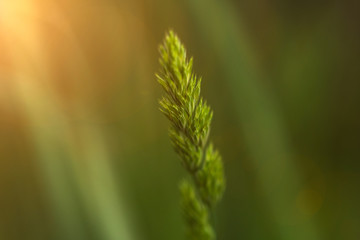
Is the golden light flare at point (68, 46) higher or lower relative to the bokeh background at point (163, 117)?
higher

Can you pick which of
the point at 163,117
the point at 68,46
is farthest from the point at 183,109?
the point at 68,46

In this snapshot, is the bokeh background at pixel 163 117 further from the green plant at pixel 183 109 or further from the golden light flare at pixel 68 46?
the green plant at pixel 183 109

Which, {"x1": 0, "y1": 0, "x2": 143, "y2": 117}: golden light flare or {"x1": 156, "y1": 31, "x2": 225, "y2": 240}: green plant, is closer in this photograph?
{"x1": 156, "y1": 31, "x2": 225, "y2": 240}: green plant

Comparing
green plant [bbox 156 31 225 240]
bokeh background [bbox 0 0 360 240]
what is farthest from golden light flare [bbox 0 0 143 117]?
green plant [bbox 156 31 225 240]

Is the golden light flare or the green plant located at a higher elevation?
the golden light flare

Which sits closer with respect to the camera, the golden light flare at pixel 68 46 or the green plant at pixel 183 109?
the green plant at pixel 183 109

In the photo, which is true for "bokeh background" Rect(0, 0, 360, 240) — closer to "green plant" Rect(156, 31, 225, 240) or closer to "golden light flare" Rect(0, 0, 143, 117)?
"golden light flare" Rect(0, 0, 143, 117)

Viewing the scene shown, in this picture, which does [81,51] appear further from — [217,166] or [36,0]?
[217,166]

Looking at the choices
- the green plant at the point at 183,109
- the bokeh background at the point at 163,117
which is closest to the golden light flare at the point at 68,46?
the bokeh background at the point at 163,117

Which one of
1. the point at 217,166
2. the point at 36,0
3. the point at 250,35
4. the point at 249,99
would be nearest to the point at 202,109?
the point at 217,166
